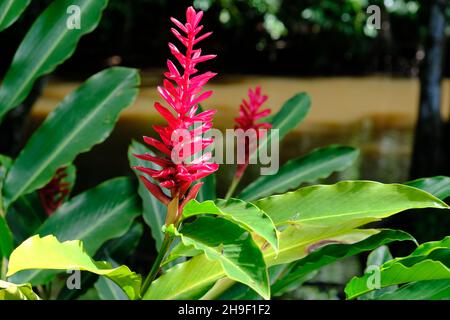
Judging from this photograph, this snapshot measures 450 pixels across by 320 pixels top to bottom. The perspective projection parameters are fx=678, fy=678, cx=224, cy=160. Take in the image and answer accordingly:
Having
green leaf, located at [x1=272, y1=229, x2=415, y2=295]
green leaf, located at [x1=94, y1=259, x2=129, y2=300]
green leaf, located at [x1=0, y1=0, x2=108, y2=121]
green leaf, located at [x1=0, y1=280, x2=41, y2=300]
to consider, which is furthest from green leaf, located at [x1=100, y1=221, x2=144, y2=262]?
green leaf, located at [x1=0, y1=280, x2=41, y2=300]

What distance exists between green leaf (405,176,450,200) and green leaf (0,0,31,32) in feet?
2.54

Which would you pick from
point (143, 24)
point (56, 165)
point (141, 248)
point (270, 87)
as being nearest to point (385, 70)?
point (270, 87)

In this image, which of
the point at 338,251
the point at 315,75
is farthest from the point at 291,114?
the point at 315,75

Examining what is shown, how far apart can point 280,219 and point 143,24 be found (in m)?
11.3

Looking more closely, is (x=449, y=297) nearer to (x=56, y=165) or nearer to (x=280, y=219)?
(x=280, y=219)

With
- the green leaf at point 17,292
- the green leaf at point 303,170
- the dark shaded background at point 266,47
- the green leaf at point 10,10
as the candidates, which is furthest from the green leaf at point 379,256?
the dark shaded background at point 266,47

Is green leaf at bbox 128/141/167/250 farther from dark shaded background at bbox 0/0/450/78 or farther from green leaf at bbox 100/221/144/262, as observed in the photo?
dark shaded background at bbox 0/0/450/78

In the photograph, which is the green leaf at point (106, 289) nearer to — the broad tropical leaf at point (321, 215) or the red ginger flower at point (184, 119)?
the broad tropical leaf at point (321, 215)

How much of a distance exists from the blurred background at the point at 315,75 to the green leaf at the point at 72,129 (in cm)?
83

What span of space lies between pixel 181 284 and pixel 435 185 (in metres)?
0.44

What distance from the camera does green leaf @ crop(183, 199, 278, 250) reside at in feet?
2.57

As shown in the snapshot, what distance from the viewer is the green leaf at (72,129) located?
130cm

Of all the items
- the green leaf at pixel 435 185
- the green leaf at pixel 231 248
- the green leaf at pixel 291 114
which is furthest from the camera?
the green leaf at pixel 291 114

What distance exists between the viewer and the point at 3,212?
126 centimetres
